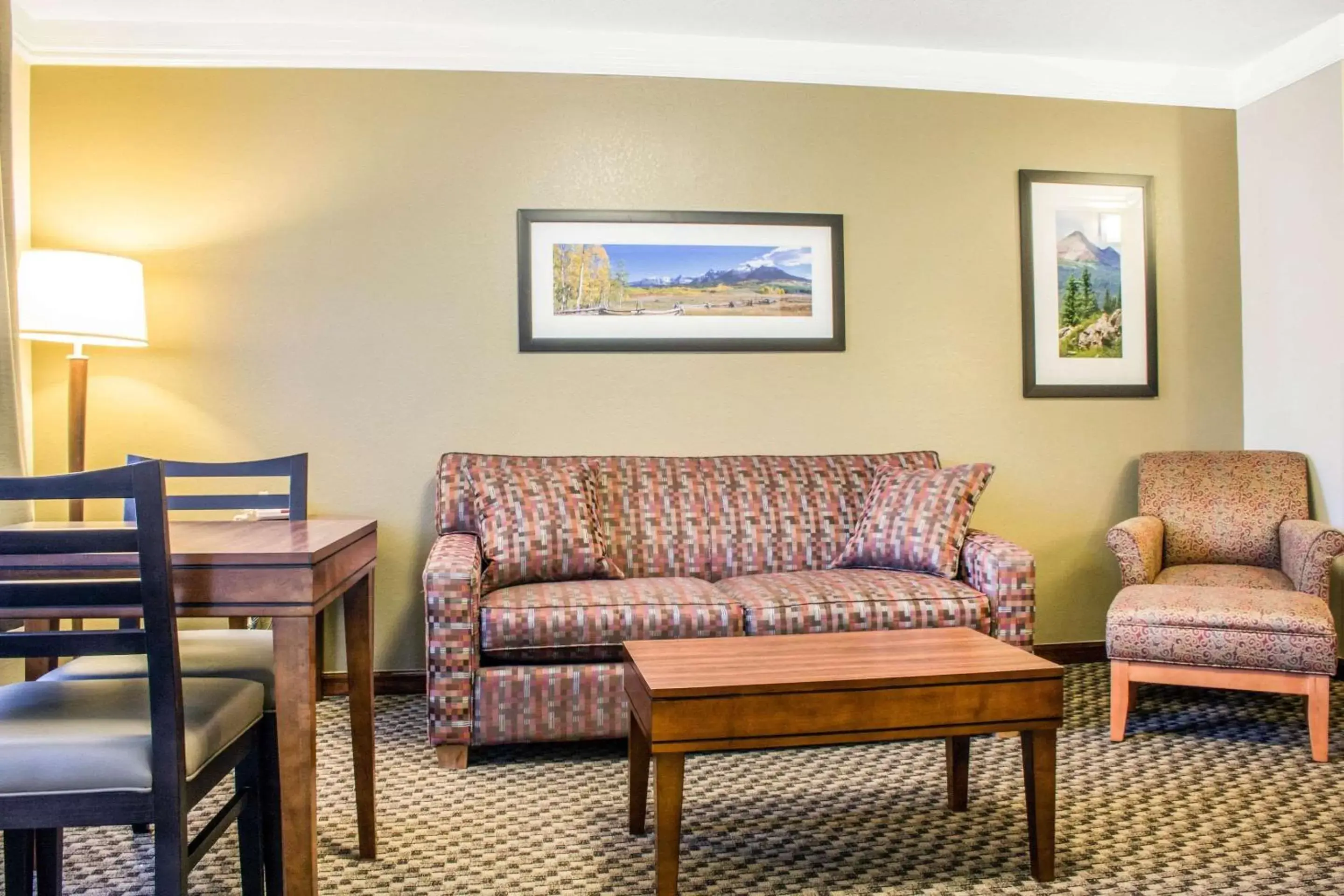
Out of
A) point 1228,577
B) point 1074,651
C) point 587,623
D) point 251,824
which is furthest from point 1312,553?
point 251,824

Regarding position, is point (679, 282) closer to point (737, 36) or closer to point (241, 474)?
point (737, 36)

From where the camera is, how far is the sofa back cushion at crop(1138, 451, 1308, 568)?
11.2 ft

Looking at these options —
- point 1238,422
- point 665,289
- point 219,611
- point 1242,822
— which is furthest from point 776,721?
point 1238,422

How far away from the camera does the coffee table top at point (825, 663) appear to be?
1828 mm

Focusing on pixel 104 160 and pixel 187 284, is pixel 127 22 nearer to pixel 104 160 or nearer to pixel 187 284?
pixel 104 160

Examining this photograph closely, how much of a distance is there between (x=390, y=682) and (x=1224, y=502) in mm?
3313

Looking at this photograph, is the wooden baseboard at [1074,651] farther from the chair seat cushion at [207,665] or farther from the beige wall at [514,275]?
the chair seat cushion at [207,665]

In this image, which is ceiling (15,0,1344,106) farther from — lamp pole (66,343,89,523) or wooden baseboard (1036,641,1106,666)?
wooden baseboard (1036,641,1106,666)

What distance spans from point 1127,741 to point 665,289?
7.47 ft

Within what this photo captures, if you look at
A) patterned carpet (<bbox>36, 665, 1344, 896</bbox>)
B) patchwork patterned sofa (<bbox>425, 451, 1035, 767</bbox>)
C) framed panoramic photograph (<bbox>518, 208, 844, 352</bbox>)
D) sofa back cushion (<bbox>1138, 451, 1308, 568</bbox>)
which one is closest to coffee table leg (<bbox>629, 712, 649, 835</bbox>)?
patterned carpet (<bbox>36, 665, 1344, 896</bbox>)

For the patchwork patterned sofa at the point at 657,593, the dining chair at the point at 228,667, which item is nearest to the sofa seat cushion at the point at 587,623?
the patchwork patterned sofa at the point at 657,593

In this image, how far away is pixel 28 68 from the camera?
334 cm

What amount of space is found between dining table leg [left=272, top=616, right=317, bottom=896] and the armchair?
2.35 metres

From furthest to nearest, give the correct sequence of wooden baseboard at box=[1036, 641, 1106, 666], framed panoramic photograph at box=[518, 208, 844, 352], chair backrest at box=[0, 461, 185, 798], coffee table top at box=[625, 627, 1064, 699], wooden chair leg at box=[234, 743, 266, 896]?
wooden baseboard at box=[1036, 641, 1106, 666]
framed panoramic photograph at box=[518, 208, 844, 352]
coffee table top at box=[625, 627, 1064, 699]
wooden chair leg at box=[234, 743, 266, 896]
chair backrest at box=[0, 461, 185, 798]
